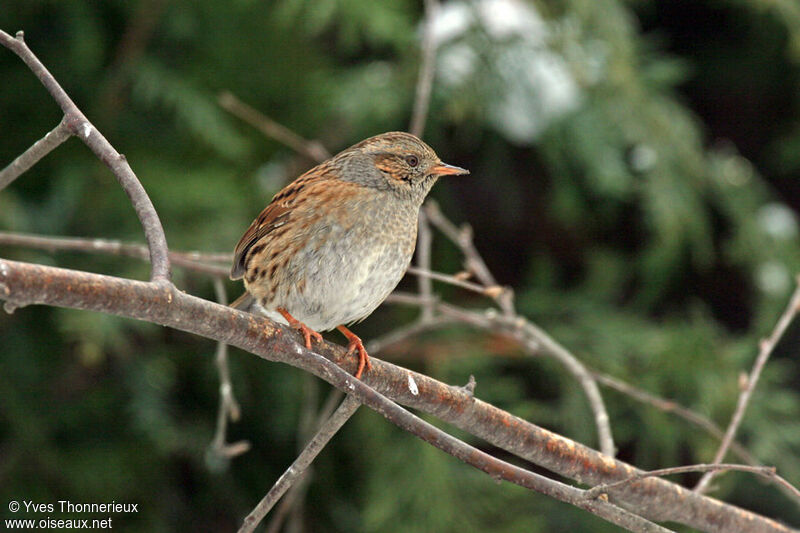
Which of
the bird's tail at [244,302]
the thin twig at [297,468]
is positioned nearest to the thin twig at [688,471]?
the thin twig at [297,468]

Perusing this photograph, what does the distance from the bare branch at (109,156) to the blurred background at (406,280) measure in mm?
1488

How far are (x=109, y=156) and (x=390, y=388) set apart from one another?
794 mm

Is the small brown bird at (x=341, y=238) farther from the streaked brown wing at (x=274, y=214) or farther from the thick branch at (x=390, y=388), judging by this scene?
the thick branch at (x=390, y=388)

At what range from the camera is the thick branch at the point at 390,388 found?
166 cm

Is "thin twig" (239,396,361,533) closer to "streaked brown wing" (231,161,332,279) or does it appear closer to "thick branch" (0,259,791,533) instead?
"thick branch" (0,259,791,533)

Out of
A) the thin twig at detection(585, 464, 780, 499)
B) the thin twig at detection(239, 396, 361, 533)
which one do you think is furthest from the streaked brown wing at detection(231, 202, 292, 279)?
the thin twig at detection(585, 464, 780, 499)

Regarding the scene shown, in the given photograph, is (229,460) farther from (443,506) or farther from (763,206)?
(763,206)

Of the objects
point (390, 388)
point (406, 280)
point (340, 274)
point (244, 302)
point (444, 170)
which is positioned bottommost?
point (406, 280)

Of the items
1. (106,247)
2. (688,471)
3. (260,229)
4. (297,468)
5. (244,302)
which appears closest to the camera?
(688,471)

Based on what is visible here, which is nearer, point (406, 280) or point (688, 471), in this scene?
point (688, 471)

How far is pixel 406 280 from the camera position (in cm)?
458

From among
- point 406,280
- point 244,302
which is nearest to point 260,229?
point 244,302

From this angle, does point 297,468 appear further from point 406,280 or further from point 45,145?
point 406,280

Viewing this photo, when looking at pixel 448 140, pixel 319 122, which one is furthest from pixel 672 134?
pixel 319 122
